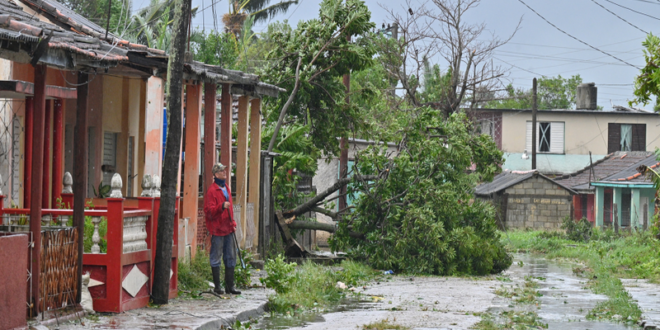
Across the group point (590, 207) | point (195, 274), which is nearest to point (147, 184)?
point (195, 274)

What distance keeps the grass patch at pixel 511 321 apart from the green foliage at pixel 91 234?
4978 mm

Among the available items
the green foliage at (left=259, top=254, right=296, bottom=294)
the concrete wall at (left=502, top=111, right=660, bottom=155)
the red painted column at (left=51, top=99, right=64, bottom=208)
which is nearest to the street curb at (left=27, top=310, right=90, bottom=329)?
the green foliage at (left=259, top=254, right=296, bottom=294)

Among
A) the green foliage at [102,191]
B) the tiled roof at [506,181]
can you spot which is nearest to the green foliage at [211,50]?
the tiled roof at [506,181]

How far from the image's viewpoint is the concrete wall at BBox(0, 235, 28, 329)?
303 inches

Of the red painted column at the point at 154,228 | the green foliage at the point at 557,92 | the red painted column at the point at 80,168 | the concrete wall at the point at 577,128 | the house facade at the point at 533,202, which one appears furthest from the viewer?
the green foliage at the point at 557,92

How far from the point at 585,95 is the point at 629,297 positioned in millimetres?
36081

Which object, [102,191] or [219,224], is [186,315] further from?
[102,191]

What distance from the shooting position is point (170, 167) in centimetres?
1075

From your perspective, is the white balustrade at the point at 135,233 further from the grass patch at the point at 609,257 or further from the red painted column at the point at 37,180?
the grass patch at the point at 609,257

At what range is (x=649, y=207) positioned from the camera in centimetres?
3528

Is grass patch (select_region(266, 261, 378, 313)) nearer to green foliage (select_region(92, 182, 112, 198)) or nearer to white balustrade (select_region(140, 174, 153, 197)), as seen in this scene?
white balustrade (select_region(140, 174, 153, 197))

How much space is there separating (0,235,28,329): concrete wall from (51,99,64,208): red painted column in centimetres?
525

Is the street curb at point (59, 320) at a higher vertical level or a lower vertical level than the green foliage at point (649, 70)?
lower

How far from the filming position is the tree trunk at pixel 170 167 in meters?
10.7
